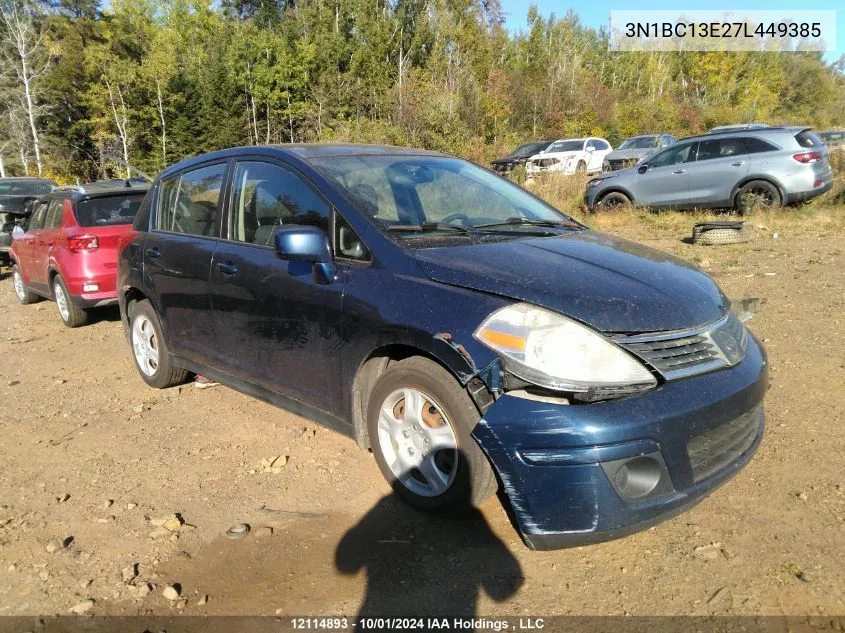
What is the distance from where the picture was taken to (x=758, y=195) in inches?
459

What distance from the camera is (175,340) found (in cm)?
466

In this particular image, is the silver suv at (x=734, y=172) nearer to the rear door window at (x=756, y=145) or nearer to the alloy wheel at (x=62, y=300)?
the rear door window at (x=756, y=145)

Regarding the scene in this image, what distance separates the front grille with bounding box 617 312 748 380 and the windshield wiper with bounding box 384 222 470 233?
1230 millimetres

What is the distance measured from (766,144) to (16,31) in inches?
1528

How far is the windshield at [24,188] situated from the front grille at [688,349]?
1458 cm

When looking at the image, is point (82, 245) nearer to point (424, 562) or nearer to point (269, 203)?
point (269, 203)

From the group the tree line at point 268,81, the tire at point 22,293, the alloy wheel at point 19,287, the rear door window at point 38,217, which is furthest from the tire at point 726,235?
the tree line at point 268,81

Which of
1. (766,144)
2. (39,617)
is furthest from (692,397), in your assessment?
(766,144)

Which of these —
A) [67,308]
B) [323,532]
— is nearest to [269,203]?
[323,532]

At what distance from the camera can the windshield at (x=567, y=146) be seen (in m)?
23.9

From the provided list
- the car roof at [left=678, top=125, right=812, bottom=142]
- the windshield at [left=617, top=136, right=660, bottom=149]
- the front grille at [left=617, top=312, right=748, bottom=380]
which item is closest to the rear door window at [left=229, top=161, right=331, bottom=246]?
the front grille at [left=617, top=312, right=748, bottom=380]

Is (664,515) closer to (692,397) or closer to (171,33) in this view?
(692,397)

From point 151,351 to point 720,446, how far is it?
420 cm

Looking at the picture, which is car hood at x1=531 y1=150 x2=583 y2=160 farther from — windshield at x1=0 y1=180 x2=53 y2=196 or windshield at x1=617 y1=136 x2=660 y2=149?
windshield at x1=0 y1=180 x2=53 y2=196
